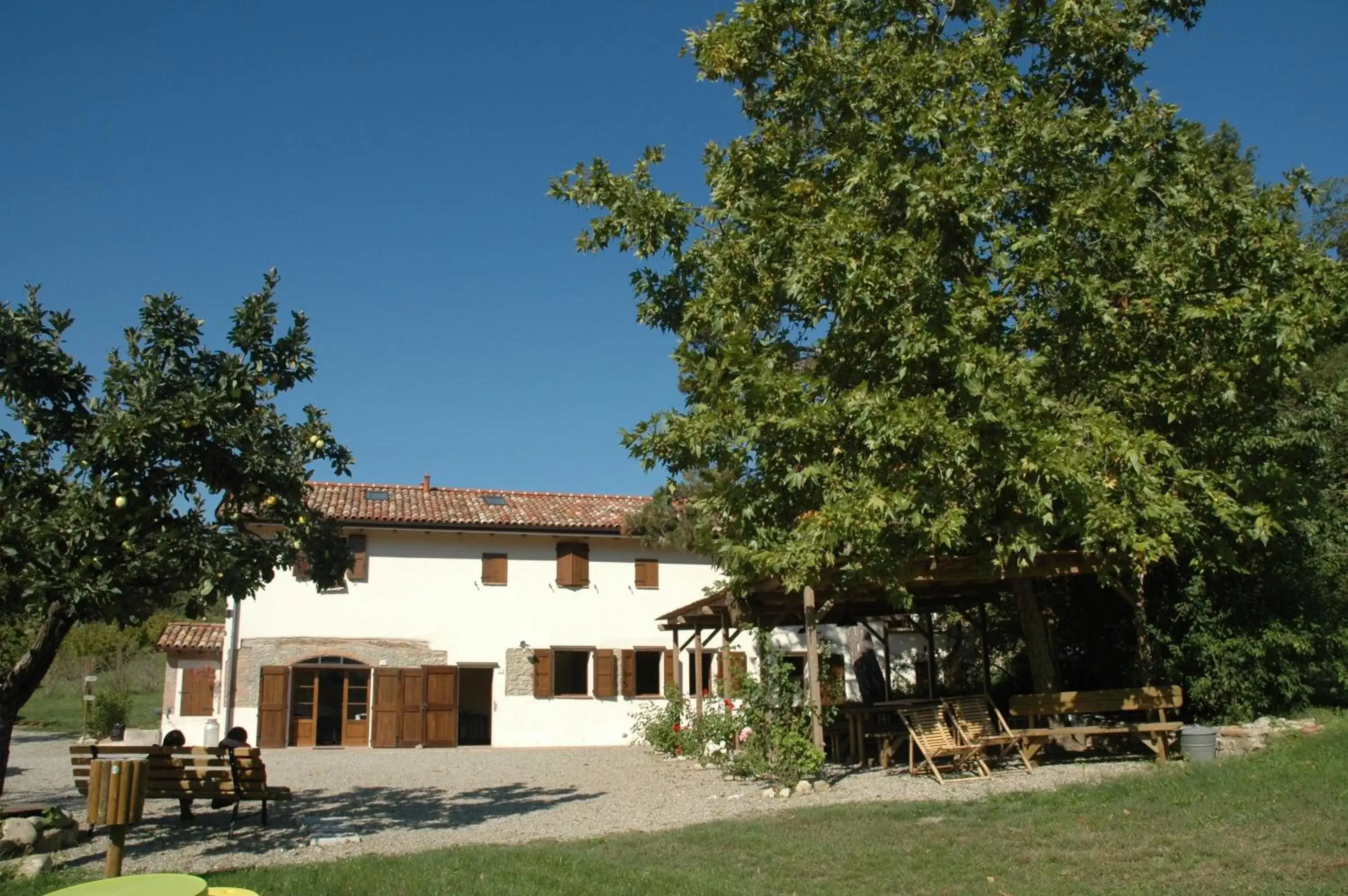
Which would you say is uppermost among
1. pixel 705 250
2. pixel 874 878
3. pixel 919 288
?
pixel 705 250

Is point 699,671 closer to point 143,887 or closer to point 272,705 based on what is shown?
point 272,705

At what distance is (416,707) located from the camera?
78.0 ft

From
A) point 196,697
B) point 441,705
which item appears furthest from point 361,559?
point 196,697

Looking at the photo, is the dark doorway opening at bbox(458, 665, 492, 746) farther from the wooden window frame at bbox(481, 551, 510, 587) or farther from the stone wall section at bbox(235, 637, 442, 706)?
the wooden window frame at bbox(481, 551, 510, 587)

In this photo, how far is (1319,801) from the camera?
8.20 m

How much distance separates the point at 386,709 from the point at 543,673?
11.9 ft

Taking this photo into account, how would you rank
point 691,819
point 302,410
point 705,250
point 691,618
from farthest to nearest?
point 691,618
point 705,250
point 691,819
point 302,410

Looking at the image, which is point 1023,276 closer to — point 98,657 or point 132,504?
point 132,504

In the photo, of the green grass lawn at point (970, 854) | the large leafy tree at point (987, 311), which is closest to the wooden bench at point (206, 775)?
the green grass lawn at point (970, 854)

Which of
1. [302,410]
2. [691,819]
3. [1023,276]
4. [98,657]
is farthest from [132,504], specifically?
[98,657]

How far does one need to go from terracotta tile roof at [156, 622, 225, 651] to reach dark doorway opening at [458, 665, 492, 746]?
18.4ft

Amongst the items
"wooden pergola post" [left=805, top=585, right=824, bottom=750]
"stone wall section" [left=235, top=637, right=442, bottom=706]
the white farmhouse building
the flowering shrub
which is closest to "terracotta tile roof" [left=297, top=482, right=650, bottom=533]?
the white farmhouse building

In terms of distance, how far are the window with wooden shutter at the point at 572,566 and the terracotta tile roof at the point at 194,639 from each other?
26.0 ft

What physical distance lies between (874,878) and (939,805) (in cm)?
310
